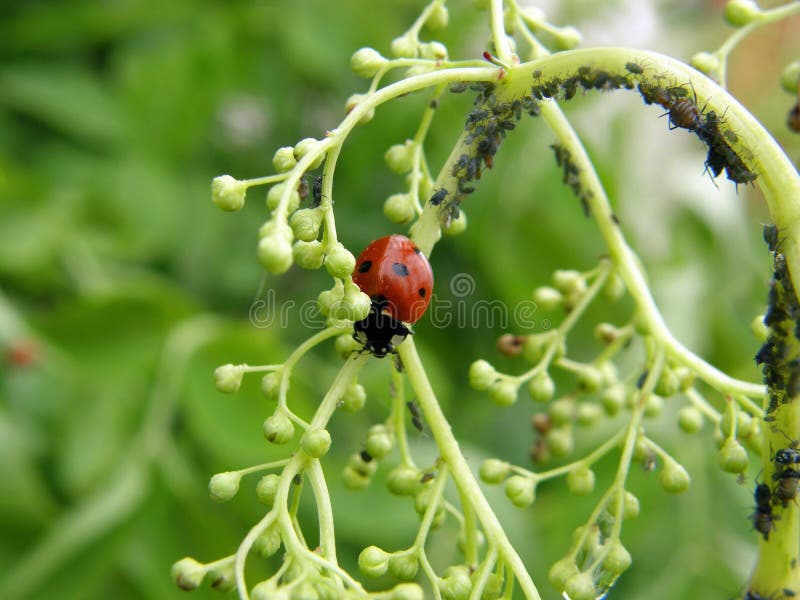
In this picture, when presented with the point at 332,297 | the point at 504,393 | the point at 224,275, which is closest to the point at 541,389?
the point at 504,393

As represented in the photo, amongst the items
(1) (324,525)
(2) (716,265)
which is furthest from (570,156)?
(2) (716,265)

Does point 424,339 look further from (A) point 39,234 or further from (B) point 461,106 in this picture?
(A) point 39,234

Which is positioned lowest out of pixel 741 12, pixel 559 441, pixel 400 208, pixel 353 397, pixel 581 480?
pixel 559 441

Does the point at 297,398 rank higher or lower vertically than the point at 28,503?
higher

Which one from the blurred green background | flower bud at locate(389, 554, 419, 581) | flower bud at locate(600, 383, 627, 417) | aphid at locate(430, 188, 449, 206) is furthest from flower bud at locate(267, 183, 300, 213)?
the blurred green background

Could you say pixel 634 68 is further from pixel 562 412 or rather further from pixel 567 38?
pixel 562 412

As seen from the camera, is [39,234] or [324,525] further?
[39,234]

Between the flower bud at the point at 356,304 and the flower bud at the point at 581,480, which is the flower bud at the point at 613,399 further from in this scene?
the flower bud at the point at 356,304
